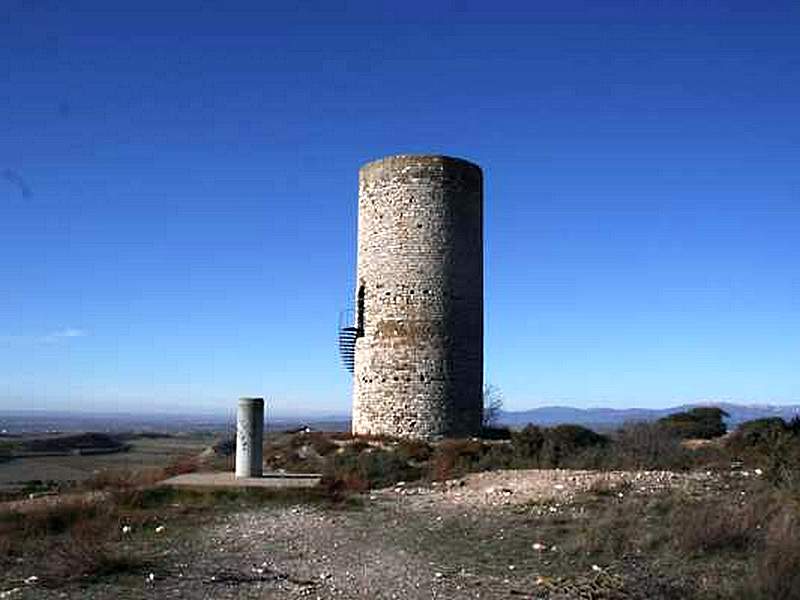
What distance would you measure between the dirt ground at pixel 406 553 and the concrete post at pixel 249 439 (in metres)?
3.79

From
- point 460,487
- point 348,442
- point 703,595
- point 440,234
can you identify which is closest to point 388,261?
point 440,234

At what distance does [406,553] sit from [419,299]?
48.6 ft

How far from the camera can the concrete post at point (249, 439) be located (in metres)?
20.2

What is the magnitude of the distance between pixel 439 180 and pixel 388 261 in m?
2.64

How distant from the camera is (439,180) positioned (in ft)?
85.6

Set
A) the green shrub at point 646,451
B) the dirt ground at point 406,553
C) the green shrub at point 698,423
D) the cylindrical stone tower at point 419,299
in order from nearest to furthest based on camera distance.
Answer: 1. the dirt ground at point 406,553
2. the green shrub at point 646,451
3. the cylindrical stone tower at point 419,299
4. the green shrub at point 698,423

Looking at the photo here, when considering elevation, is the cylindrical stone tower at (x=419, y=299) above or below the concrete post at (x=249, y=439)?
above

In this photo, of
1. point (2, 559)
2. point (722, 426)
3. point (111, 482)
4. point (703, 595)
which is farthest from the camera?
point (722, 426)

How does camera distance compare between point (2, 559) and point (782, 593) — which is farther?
point (2, 559)

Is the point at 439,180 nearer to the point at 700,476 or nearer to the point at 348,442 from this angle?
the point at 348,442

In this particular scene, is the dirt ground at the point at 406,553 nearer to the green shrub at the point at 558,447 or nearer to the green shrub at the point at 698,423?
the green shrub at the point at 558,447

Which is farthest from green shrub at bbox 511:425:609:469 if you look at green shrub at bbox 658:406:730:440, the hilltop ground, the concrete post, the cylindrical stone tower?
the concrete post

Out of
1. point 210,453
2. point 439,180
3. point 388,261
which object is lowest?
point 210,453

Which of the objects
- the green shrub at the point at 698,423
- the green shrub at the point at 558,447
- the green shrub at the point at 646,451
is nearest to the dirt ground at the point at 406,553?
the green shrub at the point at 646,451
